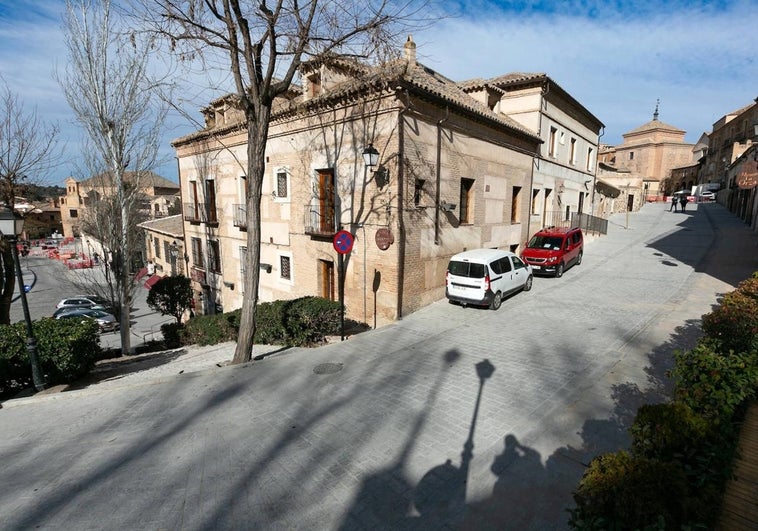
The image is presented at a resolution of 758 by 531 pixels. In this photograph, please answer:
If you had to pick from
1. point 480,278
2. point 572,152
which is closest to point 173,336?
point 480,278

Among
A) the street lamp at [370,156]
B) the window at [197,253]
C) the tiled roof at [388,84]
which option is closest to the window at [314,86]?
the tiled roof at [388,84]

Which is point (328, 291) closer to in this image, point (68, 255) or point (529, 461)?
point (529, 461)

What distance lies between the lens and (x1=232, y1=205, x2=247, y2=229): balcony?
55.6 ft

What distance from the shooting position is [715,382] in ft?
12.8

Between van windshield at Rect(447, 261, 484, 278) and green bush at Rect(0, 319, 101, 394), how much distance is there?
961 cm

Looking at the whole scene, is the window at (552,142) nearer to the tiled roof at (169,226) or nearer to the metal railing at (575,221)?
the metal railing at (575,221)

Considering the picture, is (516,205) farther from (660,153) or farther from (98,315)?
(660,153)

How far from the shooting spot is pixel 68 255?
5294cm

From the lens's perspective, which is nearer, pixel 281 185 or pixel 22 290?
pixel 22 290

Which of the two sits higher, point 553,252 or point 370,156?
point 370,156

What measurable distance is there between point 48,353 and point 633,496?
10.4m

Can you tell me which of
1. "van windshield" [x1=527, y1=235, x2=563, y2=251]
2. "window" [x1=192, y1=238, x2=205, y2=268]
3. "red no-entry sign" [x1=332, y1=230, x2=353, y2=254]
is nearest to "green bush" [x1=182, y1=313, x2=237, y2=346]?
"red no-entry sign" [x1=332, y1=230, x2=353, y2=254]

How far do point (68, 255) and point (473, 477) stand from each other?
65231 millimetres

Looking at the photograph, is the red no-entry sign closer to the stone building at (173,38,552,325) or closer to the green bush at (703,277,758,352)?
the stone building at (173,38,552,325)
